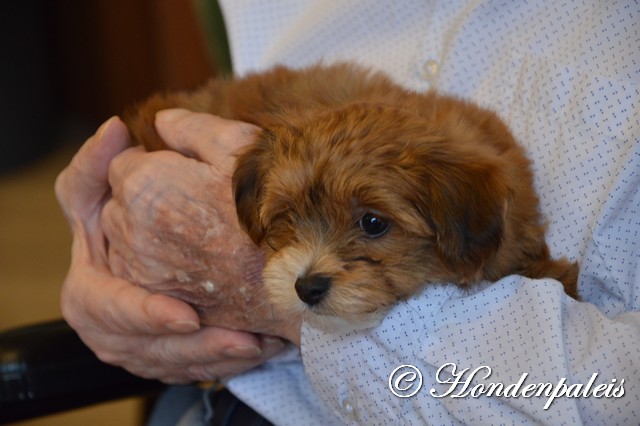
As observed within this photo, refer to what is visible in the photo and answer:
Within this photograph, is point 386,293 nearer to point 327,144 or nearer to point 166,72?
point 327,144

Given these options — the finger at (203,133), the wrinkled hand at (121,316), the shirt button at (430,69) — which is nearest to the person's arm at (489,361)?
the wrinkled hand at (121,316)

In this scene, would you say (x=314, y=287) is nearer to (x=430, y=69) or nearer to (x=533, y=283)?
(x=533, y=283)

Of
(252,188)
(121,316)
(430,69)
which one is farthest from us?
(430,69)

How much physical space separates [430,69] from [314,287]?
0.61 metres

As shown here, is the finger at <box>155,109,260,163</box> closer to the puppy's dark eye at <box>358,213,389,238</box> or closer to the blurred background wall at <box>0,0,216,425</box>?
the puppy's dark eye at <box>358,213,389,238</box>

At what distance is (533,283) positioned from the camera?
127 cm

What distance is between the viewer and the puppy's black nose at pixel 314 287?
4.30 feet

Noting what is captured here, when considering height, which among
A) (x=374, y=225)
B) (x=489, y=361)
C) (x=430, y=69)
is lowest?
(x=489, y=361)

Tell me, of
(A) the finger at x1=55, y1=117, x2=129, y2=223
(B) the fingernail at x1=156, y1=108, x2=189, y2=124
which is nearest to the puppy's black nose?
(B) the fingernail at x1=156, y1=108, x2=189, y2=124

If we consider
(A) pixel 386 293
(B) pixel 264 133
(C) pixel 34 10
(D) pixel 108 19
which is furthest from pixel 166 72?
(A) pixel 386 293

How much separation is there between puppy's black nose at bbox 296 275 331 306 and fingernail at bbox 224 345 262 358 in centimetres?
26

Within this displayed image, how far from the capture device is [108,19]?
15.8 ft

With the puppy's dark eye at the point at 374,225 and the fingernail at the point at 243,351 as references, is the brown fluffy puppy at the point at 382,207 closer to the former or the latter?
the puppy's dark eye at the point at 374,225

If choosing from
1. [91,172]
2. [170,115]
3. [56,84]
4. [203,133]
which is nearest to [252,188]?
[203,133]
